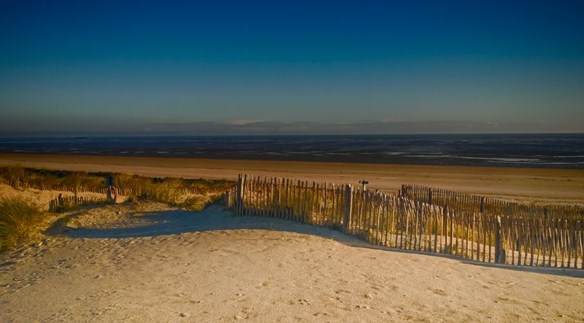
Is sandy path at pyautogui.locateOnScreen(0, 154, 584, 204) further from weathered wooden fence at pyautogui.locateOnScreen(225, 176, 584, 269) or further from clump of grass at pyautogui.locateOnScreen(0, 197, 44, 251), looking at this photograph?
clump of grass at pyautogui.locateOnScreen(0, 197, 44, 251)

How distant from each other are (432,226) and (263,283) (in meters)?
4.62

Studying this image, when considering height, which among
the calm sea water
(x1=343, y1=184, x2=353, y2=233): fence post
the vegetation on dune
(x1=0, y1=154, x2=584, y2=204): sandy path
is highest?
Result: (x1=343, y1=184, x2=353, y2=233): fence post

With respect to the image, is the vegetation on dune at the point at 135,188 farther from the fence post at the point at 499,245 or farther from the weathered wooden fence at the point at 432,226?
→ the fence post at the point at 499,245

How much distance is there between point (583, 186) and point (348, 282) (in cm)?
2678

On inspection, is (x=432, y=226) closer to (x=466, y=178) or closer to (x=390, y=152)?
(x=466, y=178)

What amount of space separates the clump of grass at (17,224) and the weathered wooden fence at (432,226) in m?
5.72

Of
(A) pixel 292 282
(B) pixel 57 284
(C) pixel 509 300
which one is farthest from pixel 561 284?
(B) pixel 57 284

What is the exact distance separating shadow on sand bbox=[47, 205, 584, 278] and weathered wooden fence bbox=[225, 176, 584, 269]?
12.3 inches

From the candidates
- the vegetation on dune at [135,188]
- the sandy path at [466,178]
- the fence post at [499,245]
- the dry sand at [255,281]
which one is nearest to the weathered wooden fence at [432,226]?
the fence post at [499,245]

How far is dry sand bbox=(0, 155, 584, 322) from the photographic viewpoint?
19.9 feet

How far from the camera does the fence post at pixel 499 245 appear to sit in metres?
9.06

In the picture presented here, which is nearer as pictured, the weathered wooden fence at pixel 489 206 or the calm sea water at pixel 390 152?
the weathered wooden fence at pixel 489 206

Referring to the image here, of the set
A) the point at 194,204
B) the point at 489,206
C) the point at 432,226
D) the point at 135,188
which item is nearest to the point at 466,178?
the point at 489,206

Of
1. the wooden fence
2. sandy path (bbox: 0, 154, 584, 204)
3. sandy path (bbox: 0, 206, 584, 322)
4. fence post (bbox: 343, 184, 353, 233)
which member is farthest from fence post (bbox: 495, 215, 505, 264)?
sandy path (bbox: 0, 154, 584, 204)
